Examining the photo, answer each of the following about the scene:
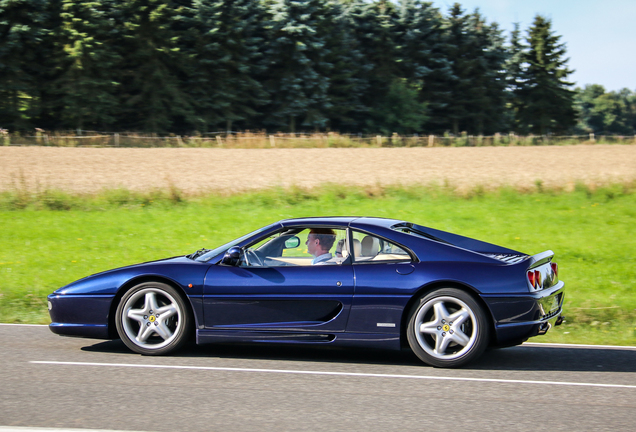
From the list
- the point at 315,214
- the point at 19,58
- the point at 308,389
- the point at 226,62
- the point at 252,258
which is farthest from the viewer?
the point at 226,62

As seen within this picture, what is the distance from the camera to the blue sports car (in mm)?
5695

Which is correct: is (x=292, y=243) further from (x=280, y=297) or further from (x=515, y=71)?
(x=515, y=71)

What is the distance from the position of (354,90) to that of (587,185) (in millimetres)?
42723

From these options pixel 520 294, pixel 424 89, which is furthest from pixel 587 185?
pixel 424 89

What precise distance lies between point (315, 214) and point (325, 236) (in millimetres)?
9750

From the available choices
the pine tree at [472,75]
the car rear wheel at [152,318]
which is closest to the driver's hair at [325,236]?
the car rear wheel at [152,318]

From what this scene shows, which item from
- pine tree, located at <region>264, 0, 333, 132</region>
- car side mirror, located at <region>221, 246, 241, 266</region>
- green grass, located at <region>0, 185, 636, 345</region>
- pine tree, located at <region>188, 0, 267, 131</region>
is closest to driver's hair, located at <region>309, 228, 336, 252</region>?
car side mirror, located at <region>221, 246, 241, 266</region>

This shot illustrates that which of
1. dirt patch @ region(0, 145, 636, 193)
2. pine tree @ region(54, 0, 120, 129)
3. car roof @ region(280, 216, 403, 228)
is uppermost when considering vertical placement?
pine tree @ region(54, 0, 120, 129)

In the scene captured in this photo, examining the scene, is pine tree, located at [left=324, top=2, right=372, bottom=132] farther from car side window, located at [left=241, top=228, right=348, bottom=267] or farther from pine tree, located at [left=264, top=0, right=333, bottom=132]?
car side window, located at [left=241, top=228, right=348, bottom=267]

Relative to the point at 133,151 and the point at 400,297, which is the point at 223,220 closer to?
the point at 400,297

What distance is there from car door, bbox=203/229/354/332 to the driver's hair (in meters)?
0.25

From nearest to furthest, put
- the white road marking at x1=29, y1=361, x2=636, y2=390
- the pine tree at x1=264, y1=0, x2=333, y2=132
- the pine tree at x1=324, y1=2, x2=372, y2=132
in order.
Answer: the white road marking at x1=29, y1=361, x2=636, y2=390 → the pine tree at x1=264, y1=0, x2=333, y2=132 → the pine tree at x1=324, y1=2, x2=372, y2=132

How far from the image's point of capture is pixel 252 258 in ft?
20.5

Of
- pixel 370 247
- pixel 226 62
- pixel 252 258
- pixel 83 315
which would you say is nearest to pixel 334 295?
pixel 370 247
